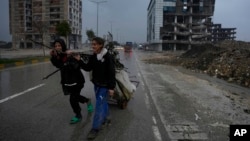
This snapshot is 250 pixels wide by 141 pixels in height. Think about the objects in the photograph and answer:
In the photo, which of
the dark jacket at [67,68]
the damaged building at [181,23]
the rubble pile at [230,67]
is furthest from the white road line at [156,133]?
the damaged building at [181,23]

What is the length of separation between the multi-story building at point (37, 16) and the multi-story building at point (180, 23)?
27.7 m

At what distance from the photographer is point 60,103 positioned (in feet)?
24.3

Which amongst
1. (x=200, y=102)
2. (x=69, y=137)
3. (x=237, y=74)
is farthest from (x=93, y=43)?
(x=237, y=74)

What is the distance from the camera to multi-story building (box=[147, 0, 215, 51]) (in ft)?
292

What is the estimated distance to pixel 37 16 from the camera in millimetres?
92312

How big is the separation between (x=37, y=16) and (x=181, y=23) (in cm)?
4819

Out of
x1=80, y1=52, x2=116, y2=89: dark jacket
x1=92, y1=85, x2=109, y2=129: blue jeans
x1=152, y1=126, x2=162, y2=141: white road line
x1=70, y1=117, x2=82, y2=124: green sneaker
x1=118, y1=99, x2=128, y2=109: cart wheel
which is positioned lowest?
x1=152, y1=126, x2=162, y2=141: white road line

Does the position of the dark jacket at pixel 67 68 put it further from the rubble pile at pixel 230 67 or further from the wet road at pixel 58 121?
the rubble pile at pixel 230 67

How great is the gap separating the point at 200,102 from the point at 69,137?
4.61 metres

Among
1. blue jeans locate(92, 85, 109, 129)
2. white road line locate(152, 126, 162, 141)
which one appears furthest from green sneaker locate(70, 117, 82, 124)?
white road line locate(152, 126, 162, 141)

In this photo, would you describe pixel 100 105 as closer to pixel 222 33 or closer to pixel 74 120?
pixel 74 120

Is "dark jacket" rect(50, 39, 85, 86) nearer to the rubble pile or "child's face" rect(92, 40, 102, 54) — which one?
"child's face" rect(92, 40, 102, 54)

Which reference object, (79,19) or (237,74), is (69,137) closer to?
(237,74)

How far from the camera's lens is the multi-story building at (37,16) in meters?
87.2
